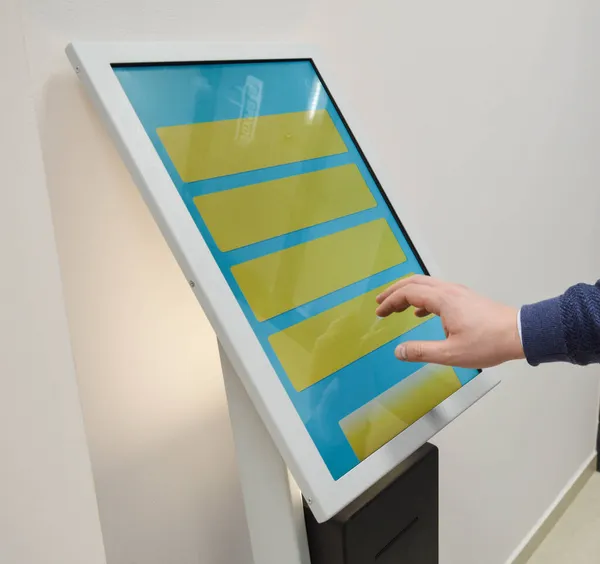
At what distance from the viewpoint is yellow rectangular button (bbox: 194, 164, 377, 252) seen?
0.77 m

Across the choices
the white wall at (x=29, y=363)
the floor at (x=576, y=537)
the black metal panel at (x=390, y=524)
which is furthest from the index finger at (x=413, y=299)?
the floor at (x=576, y=537)

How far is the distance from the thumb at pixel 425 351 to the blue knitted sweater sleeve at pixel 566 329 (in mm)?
106

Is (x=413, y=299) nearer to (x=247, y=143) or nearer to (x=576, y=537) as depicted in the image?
(x=247, y=143)

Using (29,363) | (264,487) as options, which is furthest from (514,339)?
(29,363)

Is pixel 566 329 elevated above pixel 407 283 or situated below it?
below

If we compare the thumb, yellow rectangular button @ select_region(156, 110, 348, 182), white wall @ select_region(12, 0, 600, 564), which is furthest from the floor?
yellow rectangular button @ select_region(156, 110, 348, 182)

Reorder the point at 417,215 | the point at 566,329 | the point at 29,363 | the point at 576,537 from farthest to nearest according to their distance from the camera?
the point at 576,537, the point at 417,215, the point at 566,329, the point at 29,363

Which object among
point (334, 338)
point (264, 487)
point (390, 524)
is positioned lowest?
point (390, 524)

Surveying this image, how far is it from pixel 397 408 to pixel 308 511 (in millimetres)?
182

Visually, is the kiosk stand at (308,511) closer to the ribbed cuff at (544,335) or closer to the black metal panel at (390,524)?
the black metal panel at (390,524)

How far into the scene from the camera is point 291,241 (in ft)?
2.78

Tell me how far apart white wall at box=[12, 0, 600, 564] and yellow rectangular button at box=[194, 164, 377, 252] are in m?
0.16

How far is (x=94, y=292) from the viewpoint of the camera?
2.72 feet

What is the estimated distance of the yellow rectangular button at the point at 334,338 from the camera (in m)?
0.77
